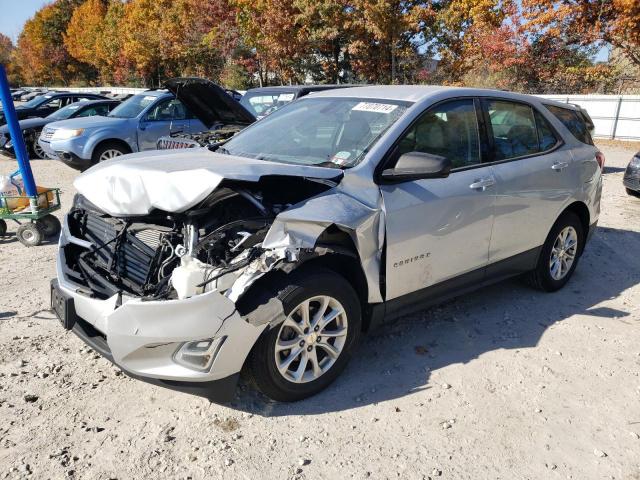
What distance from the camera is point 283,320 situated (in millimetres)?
2828

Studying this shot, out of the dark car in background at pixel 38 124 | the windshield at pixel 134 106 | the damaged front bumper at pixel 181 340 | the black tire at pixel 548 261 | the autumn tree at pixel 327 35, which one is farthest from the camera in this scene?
the autumn tree at pixel 327 35

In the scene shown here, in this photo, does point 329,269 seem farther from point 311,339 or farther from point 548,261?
point 548,261

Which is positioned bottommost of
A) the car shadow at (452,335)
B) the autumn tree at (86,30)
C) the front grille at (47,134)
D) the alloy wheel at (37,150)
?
the alloy wheel at (37,150)

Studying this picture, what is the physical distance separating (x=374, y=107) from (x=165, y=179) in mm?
1574

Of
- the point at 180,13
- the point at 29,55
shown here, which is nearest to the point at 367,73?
the point at 180,13

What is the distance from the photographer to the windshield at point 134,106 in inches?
420

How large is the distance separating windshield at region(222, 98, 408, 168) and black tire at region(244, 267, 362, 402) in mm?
782

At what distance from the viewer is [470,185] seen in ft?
12.3

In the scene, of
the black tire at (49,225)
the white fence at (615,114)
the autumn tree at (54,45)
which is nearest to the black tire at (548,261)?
the black tire at (49,225)

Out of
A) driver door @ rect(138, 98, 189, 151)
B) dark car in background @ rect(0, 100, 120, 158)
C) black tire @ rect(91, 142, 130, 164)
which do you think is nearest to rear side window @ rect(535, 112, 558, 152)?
driver door @ rect(138, 98, 189, 151)

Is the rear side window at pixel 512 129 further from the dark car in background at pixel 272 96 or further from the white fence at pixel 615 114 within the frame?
the white fence at pixel 615 114

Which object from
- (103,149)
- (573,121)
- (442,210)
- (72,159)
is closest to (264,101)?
(103,149)

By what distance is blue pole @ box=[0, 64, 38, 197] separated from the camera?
5387 mm

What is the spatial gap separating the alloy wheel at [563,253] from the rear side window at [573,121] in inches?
35.4
